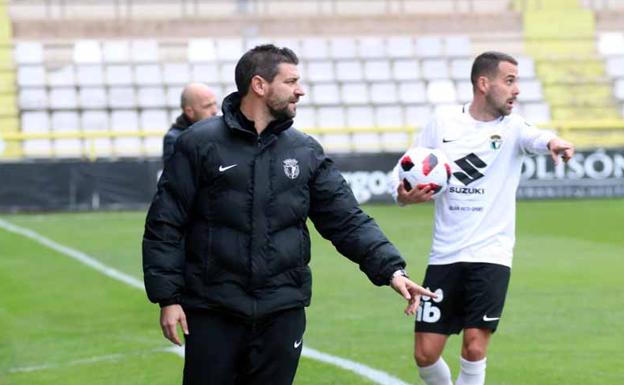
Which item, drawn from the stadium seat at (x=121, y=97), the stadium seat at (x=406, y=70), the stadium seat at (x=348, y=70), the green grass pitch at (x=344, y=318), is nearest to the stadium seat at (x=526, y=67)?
the stadium seat at (x=406, y=70)

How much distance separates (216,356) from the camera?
18.7 ft

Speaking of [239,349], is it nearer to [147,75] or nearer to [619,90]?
[147,75]

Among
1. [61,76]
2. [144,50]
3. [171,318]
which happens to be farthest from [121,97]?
[171,318]

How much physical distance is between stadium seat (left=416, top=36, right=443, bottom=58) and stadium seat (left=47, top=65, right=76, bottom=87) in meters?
8.85

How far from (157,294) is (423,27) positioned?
1223 inches

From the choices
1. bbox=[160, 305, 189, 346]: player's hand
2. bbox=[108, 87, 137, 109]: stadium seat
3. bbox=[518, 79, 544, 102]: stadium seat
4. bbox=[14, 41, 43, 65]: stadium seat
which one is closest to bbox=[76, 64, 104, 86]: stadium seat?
bbox=[108, 87, 137, 109]: stadium seat

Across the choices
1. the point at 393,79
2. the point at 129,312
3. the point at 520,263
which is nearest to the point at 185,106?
the point at 129,312

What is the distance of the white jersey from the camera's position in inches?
302

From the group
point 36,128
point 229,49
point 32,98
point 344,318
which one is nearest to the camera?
point 344,318

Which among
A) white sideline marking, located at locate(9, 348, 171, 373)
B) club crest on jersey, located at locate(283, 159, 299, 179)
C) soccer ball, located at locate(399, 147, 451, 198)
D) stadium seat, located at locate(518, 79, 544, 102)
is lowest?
white sideline marking, located at locate(9, 348, 171, 373)

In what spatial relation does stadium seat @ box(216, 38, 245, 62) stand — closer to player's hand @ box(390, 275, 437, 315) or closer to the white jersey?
the white jersey

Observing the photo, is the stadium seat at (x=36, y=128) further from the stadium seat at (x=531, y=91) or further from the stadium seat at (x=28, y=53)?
the stadium seat at (x=531, y=91)

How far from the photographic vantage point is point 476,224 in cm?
770

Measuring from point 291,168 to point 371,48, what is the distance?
29431 mm
